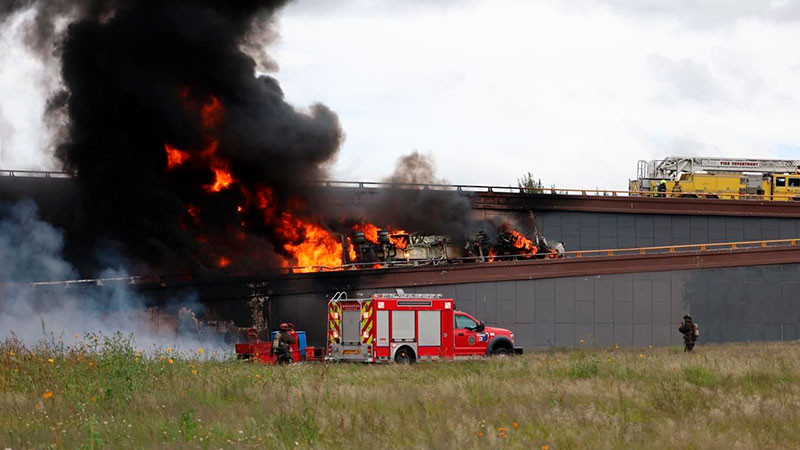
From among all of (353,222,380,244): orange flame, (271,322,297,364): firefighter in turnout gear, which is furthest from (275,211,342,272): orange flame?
(271,322,297,364): firefighter in turnout gear

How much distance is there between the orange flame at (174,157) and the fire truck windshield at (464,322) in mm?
17018

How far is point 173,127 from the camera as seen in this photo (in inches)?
1635

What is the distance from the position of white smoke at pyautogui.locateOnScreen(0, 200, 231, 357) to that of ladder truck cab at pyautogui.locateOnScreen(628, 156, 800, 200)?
3229cm

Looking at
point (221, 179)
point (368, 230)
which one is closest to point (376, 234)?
point (368, 230)

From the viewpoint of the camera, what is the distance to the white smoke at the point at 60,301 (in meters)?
32.3

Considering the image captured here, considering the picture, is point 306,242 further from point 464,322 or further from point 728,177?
point 728,177

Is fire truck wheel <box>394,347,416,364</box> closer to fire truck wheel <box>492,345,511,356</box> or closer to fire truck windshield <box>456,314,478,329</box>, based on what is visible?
fire truck windshield <box>456,314,478,329</box>

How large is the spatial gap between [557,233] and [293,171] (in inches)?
549

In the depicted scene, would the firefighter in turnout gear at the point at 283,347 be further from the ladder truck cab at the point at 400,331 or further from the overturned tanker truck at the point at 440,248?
the overturned tanker truck at the point at 440,248

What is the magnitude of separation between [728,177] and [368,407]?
158 feet

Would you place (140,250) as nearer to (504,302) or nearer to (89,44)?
(89,44)

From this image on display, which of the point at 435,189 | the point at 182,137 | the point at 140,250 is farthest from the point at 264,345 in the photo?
the point at 435,189

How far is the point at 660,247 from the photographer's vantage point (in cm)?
4478

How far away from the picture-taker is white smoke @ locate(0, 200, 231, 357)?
106 ft
